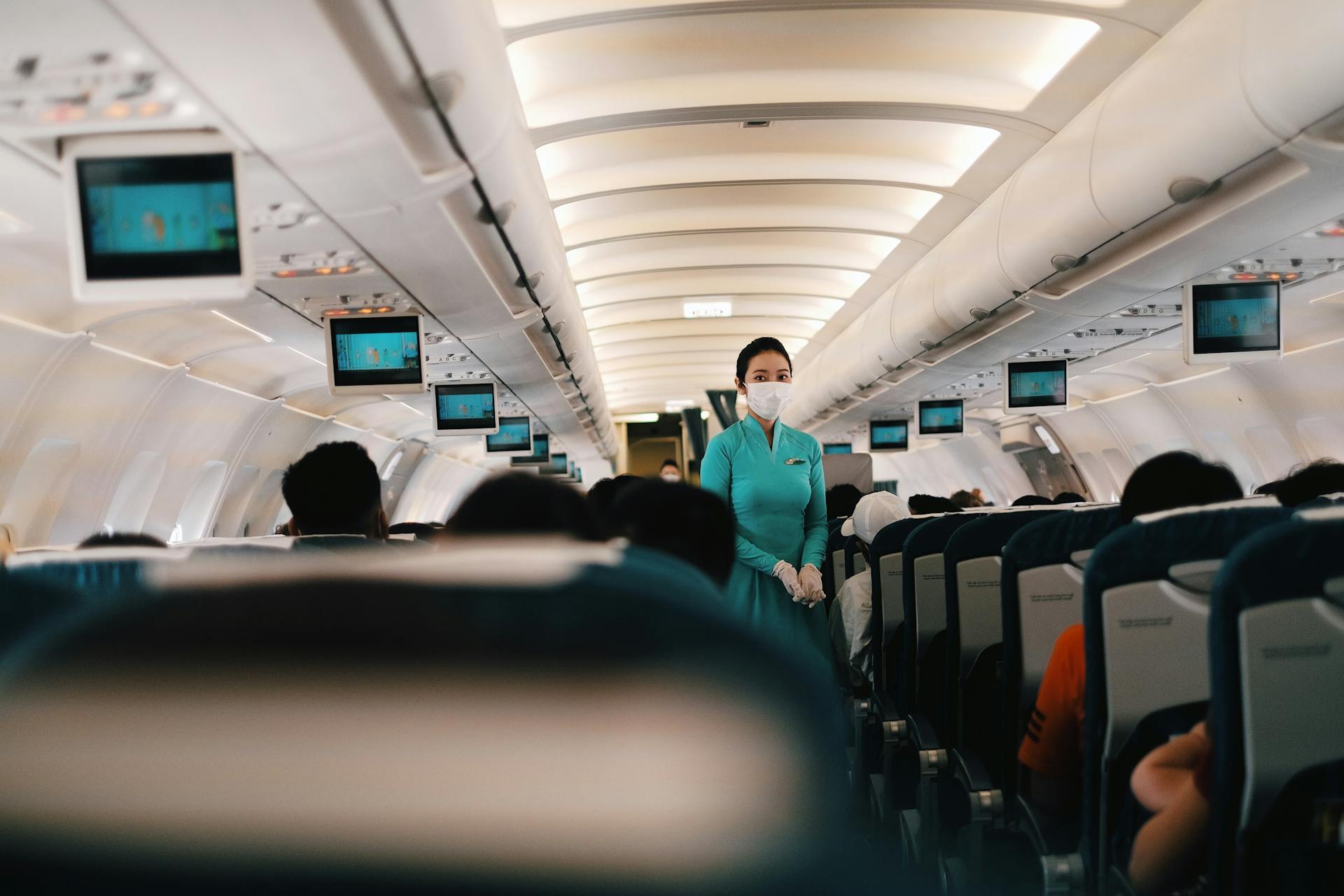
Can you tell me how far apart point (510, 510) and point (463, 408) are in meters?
11.9

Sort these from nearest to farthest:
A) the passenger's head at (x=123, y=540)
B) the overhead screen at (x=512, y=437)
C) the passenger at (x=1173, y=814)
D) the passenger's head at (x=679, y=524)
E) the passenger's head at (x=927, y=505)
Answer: the passenger at (x=1173, y=814)
the passenger's head at (x=679, y=524)
the passenger's head at (x=123, y=540)
the passenger's head at (x=927, y=505)
the overhead screen at (x=512, y=437)

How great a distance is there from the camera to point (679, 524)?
2.32 meters

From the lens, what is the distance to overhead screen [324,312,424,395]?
851 cm

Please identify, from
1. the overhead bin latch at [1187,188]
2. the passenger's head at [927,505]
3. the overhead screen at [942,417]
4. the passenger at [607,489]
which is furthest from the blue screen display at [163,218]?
the overhead screen at [942,417]

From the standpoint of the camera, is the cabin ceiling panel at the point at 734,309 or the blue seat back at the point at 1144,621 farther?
the cabin ceiling panel at the point at 734,309

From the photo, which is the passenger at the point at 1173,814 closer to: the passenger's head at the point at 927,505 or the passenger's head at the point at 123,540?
the passenger's head at the point at 123,540

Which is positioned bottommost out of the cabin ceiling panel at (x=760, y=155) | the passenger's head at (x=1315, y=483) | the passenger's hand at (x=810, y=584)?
the passenger's hand at (x=810, y=584)

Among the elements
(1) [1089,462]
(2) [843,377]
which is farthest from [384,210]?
(1) [1089,462]

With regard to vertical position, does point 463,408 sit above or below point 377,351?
below

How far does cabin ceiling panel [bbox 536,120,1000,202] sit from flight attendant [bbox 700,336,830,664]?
4.23 metres

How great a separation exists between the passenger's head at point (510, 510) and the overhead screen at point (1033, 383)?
11.9 metres

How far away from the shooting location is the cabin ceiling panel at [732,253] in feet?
36.6

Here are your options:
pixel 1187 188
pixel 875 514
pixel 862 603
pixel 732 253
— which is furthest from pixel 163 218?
pixel 732 253

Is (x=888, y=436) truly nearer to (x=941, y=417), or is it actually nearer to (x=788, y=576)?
(x=941, y=417)
